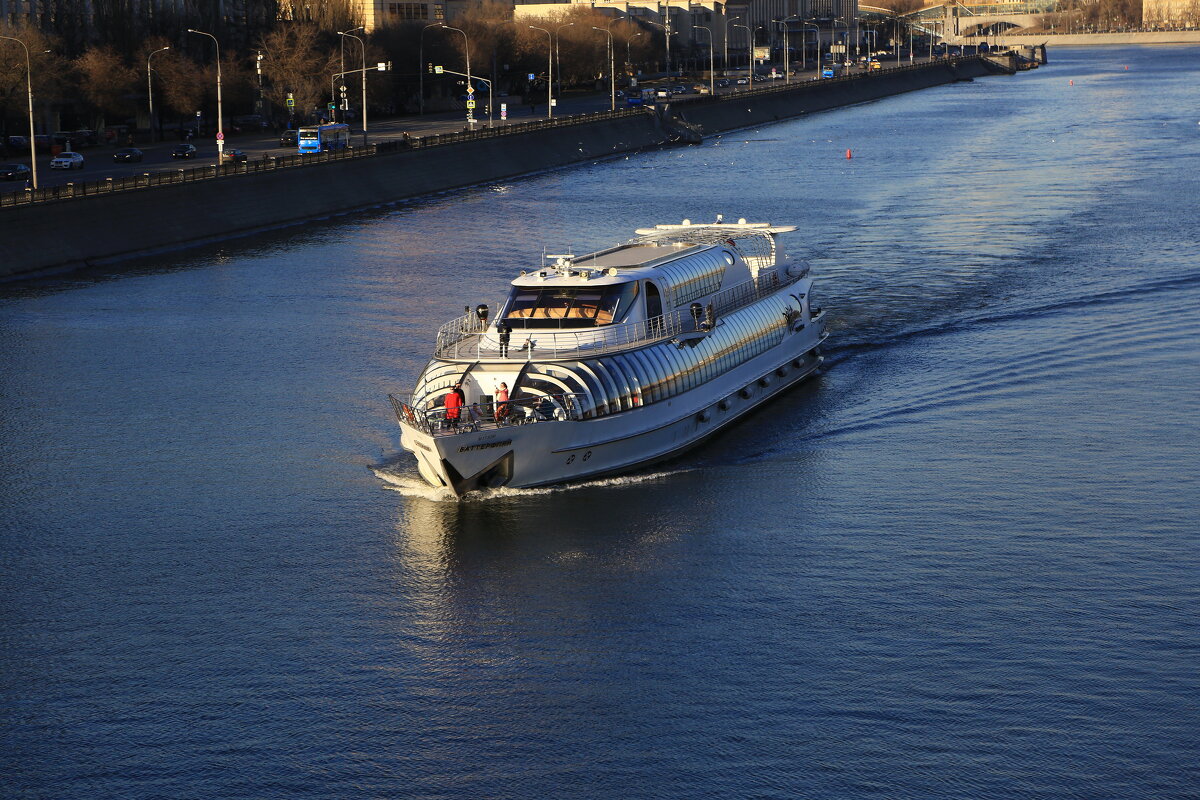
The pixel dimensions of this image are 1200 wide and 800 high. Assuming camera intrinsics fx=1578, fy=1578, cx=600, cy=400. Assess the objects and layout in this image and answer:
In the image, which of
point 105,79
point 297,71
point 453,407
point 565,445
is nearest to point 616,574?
point 565,445

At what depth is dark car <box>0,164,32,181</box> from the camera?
82188 mm

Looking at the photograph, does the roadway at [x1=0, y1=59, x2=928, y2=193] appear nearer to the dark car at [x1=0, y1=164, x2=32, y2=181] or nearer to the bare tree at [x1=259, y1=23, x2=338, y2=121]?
the dark car at [x1=0, y1=164, x2=32, y2=181]

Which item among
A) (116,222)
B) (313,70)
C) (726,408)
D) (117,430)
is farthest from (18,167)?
(726,408)

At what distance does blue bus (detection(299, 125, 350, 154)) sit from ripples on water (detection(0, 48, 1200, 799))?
42653mm

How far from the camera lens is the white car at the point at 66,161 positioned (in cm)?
8869

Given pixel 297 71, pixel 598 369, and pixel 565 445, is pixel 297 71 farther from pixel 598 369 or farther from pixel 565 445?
pixel 565 445

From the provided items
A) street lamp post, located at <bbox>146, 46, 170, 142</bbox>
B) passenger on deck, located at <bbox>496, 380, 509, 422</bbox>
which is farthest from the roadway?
passenger on deck, located at <bbox>496, 380, 509, 422</bbox>

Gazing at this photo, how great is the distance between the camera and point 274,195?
8288 cm

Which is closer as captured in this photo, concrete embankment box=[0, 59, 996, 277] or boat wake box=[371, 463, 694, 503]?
boat wake box=[371, 463, 694, 503]

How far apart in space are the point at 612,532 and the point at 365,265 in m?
37.4

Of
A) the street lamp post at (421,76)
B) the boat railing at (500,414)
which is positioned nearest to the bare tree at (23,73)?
the street lamp post at (421,76)

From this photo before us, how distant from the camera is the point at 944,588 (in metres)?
28.9

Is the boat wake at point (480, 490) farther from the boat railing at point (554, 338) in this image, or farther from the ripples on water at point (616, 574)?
the boat railing at point (554, 338)

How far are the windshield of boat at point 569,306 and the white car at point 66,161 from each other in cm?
5833
